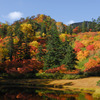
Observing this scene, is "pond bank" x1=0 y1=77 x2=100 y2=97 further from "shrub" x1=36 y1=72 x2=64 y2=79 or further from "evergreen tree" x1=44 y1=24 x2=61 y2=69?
"evergreen tree" x1=44 y1=24 x2=61 y2=69

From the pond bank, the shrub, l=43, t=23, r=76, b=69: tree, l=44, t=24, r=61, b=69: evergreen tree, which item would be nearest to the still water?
the pond bank

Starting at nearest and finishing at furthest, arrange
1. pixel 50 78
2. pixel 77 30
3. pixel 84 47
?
pixel 50 78, pixel 84 47, pixel 77 30

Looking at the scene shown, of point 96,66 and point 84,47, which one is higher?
point 84,47

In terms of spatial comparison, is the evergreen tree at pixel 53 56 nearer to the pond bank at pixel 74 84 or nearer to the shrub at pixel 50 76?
the shrub at pixel 50 76

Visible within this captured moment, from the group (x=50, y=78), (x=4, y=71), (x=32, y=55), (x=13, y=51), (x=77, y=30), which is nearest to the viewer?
(x=50, y=78)

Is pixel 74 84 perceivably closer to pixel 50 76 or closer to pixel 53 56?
pixel 50 76

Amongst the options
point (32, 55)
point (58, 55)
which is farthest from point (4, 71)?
point (58, 55)

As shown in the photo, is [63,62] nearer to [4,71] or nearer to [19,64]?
[19,64]

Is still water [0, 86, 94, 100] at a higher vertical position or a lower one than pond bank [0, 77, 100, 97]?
higher

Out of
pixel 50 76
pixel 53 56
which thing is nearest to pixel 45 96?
pixel 50 76

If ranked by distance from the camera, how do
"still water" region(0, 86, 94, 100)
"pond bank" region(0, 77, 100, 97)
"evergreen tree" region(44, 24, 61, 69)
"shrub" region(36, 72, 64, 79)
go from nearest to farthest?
1. "still water" region(0, 86, 94, 100)
2. "pond bank" region(0, 77, 100, 97)
3. "shrub" region(36, 72, 64, 79)
4. "evergreen tree" region(44, 24, 61, 69)

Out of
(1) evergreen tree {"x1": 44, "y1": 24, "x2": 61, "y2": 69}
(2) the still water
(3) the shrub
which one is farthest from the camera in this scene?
(1) evergreen tree {"x1": 44, "y1": 24, "x2": 61, "y2": 69}

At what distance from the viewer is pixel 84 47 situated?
52844 mm

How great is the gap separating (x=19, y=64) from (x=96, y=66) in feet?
64.5
